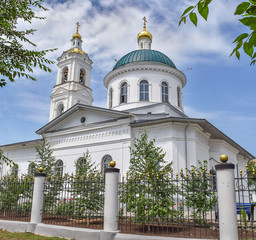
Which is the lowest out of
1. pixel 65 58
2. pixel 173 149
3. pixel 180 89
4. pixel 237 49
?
pixel 237 49

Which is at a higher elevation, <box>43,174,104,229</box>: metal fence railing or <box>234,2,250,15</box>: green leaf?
<box>234,2,250,15</box>: green leaf

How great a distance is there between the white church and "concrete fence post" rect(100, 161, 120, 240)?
24.7 ft

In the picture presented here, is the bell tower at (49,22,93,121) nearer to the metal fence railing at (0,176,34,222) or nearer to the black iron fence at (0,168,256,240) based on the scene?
the metal fence railing at (0,176,34,222)

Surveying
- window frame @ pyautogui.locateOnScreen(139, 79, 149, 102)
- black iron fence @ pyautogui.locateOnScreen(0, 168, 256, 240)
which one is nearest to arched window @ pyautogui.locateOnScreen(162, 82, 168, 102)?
window frame @ pyautogui.locateOnScreen(139, 79, 149, 102)

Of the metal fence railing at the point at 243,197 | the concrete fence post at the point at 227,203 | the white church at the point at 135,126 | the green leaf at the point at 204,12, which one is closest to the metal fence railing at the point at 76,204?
the concrete fence post at the point at 227,203

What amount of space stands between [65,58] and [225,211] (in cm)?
2680

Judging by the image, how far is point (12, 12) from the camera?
7184 millimetres

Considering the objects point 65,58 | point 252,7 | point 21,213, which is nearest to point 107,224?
point 21,213

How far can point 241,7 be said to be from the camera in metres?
2.29

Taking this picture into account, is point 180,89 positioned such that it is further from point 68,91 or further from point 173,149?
point 68,91

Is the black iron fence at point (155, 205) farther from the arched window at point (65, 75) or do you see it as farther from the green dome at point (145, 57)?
the arched window at point (65, 75)

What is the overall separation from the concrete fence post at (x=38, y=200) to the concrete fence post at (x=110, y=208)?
9.25ft

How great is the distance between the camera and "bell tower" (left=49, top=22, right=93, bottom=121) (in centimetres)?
2853

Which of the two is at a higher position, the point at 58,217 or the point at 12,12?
the point at 12,12
